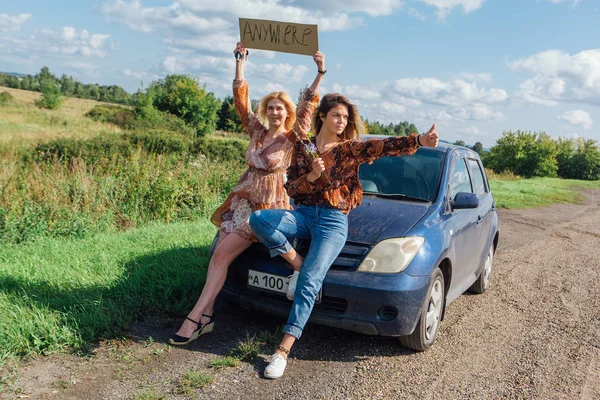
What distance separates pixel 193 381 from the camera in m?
3.23

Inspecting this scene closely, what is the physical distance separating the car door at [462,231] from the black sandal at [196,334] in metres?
2.10

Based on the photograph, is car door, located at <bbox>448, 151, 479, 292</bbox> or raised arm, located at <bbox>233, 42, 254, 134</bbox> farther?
car door, located at <bbox>448, 151, 479, 292</bbox>

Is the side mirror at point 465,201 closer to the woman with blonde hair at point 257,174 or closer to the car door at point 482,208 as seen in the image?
the car door at point 482,208

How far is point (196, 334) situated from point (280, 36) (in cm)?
254

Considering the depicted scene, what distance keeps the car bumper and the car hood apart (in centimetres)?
34

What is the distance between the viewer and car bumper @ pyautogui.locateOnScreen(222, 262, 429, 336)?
3.59 metres

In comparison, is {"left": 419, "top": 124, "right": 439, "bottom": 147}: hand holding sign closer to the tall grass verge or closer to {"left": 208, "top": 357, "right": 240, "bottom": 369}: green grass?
{"left": 208, "top": 357, "right": 240, "bottom": 369}: green grass

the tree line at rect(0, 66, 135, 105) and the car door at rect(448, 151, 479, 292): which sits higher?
the tree line at rect(0, 66, 135, 105)

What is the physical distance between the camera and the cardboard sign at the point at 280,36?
4.22 metres

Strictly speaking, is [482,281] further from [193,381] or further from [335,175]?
[193,381]

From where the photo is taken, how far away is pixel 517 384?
3.54 meters

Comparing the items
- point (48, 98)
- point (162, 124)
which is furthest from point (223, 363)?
point (48, 98)

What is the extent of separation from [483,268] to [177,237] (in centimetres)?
379

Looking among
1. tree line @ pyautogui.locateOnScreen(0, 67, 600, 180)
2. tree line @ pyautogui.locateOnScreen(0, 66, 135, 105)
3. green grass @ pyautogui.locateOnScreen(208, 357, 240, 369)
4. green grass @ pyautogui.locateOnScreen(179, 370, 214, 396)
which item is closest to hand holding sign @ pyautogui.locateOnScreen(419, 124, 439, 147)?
green grass @ pyautogui.locateOnScreen(208, 357, 240, 369)
